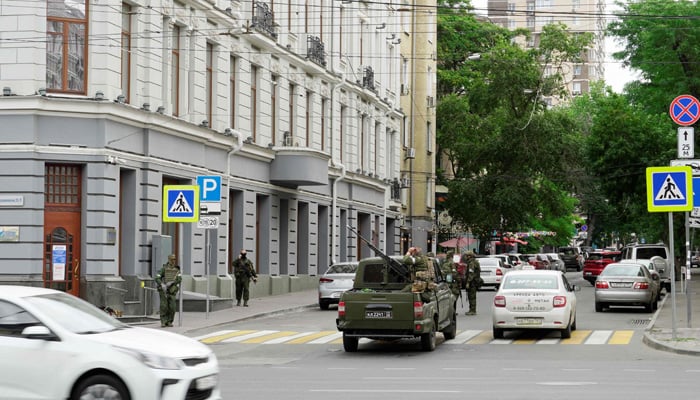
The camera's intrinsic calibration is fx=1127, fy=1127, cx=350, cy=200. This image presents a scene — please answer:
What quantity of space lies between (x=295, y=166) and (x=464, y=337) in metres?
18.2

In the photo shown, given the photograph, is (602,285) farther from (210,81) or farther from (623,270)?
(210,81)

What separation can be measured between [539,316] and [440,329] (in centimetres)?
226

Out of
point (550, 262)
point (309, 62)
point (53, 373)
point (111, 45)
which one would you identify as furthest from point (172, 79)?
point (550, 262)

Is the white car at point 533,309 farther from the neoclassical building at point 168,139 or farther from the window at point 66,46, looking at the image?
the window at point 66,46

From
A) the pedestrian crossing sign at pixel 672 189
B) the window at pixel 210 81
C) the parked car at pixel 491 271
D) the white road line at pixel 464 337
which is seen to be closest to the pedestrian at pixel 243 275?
the window at pixel 210 81

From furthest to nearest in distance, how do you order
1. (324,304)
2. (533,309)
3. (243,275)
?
1. (324,304)
2. (243,275)
3. (533,309)

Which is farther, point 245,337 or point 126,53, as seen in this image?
point 126,53

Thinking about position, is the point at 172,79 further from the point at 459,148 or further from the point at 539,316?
the point at 459,148

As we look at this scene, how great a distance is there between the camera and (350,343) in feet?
68.9

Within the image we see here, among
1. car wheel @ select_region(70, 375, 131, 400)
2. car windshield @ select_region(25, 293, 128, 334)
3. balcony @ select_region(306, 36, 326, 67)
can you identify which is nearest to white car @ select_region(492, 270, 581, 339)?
car windshield @ select_region(25, 293, 128, 334)

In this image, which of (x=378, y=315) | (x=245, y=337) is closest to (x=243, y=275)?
(x=245, y=337)

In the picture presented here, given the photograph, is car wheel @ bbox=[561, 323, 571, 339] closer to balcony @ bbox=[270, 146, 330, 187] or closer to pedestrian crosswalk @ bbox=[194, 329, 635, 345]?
pedestrian crosswalk @ bbox=[194, 329, 635, 345]

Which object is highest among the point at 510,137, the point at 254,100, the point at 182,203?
the point at 510,137

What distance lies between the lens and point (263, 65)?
40188mm
